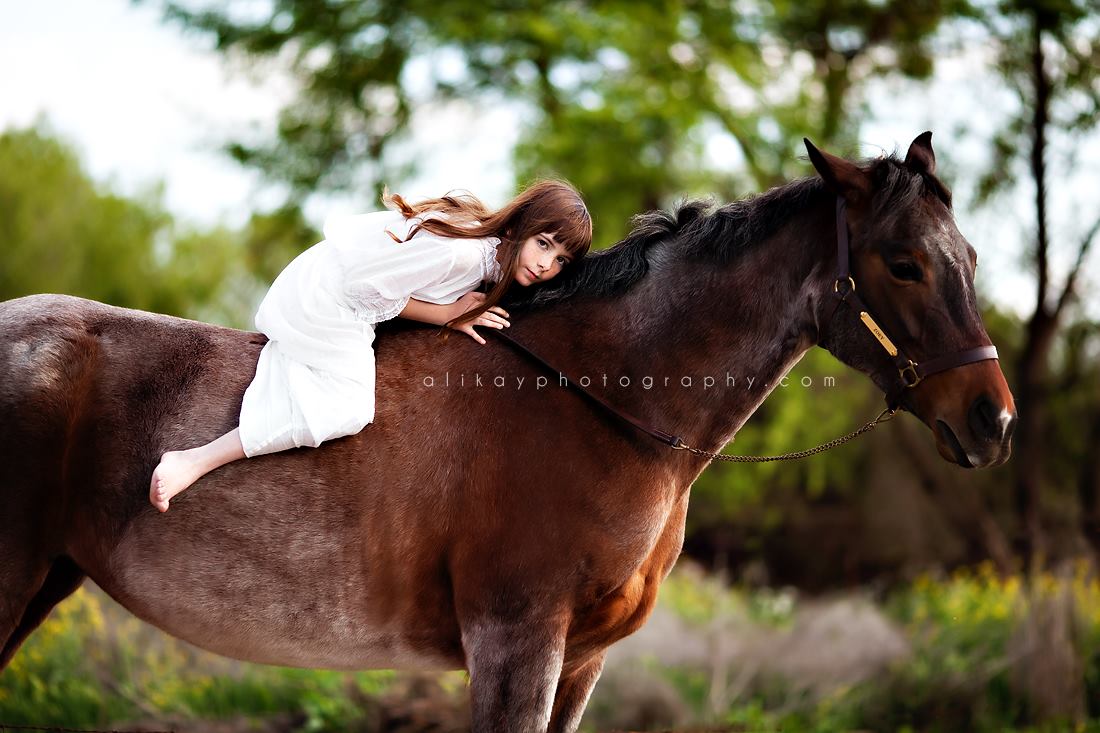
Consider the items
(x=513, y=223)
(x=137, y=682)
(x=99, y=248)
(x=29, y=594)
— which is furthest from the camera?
(x=99, y=248)

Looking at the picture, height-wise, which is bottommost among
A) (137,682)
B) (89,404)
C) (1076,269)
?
(137,682)

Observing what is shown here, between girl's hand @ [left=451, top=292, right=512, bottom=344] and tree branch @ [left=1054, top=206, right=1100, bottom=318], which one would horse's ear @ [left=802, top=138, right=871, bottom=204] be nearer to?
girl's hand @ [left=451, top=292, right=512, bottom=344]

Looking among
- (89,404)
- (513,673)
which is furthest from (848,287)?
(89,404)

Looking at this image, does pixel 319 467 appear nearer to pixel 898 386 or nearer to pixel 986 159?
pixel 898 386

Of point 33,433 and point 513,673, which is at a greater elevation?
Answer: point 33,433

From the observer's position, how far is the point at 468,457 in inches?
120

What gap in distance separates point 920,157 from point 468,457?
181cm

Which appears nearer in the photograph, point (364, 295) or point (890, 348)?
point (890, 348)

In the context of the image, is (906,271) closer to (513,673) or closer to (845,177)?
(845,177)

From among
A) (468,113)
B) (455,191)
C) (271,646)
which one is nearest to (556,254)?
(455,191)

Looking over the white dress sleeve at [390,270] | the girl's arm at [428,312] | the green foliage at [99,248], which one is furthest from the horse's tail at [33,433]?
the green foliage at [99,248]

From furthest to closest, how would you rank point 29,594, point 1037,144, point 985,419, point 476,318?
point 1037,144 → point 476,318 → point 29,594 → point 985,419

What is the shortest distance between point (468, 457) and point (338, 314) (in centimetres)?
66

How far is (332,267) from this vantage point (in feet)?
10.3
